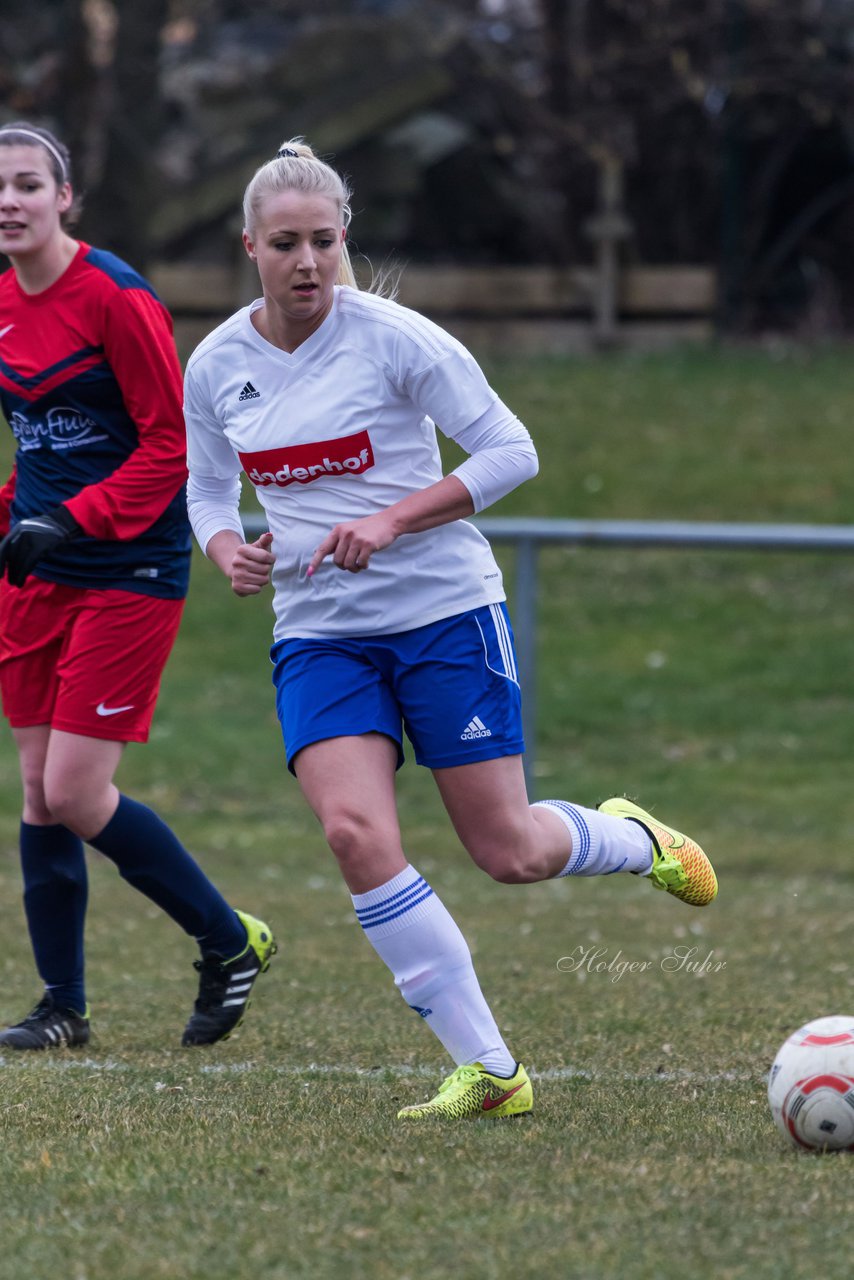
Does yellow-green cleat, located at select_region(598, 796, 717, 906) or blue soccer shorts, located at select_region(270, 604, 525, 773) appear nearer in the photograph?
blue soccer shorts, located at select_region(270, 604, 525, 773)

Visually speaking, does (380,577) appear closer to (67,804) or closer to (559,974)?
(67,804)

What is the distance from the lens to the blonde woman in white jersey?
405 centimetres

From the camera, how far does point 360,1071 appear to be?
4699mm

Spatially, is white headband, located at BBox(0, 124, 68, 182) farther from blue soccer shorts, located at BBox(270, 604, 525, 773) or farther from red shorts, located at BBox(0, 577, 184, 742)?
blue soccer shorts, located at BBox(270, 604, 525, 773)

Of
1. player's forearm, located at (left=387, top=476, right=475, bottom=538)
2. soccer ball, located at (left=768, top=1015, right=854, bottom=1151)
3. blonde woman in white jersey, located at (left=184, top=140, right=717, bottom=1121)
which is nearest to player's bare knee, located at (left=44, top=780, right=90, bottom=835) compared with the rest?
blonde woman in white jersey, located at (left=184, top=140, right=717, bottom=1121)

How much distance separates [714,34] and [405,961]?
16.3m

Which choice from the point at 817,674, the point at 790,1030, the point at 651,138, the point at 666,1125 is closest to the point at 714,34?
the point at 651,138

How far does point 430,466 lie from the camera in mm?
4312

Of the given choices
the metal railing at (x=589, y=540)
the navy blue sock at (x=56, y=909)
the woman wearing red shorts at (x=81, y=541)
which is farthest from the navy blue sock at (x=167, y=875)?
the metal railing at (x=589, y=540)

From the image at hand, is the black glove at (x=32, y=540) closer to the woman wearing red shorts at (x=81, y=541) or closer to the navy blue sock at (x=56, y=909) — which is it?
the woman wearing red shorts at (x=81, y=541)

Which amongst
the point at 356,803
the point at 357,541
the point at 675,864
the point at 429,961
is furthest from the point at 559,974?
the point at 357,541

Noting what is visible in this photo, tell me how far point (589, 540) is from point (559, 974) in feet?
10.4

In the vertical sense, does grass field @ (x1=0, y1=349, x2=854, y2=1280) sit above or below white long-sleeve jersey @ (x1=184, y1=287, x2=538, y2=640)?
below

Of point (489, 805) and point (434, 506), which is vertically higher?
point (434, 506)
